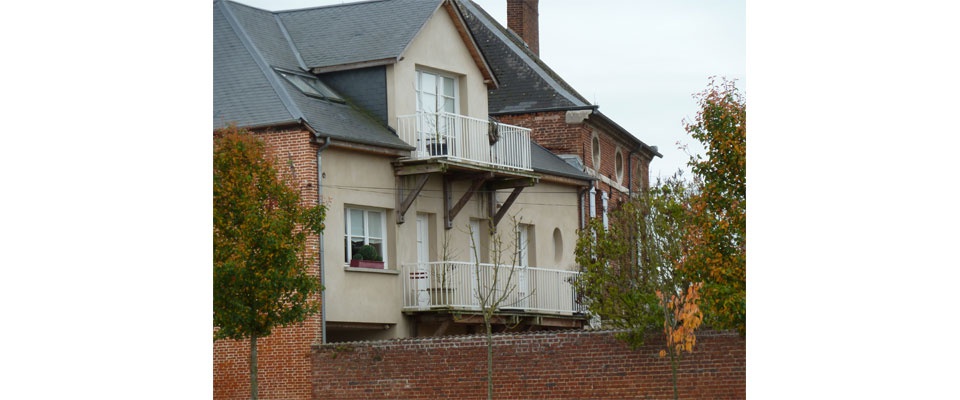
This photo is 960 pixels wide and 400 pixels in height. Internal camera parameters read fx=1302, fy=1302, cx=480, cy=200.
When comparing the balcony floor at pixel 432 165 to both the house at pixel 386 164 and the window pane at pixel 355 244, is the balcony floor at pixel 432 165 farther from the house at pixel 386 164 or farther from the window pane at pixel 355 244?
the window pane at pixel 355 244

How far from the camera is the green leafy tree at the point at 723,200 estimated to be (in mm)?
13109

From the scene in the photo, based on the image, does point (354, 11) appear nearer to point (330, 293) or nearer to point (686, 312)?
point (330, 293)

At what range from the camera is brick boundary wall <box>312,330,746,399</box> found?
14922mm

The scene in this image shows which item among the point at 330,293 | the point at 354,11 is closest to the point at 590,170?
the point at 354,11

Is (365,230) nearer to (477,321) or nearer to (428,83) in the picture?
(477,321)

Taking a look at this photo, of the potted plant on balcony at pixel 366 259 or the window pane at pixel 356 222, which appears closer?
the potted plant on balcony at pixel 366 259

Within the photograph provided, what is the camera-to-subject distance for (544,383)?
16.0m

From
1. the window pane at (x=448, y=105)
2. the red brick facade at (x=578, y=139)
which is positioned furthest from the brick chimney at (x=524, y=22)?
the window pane at (x=448, y=105)

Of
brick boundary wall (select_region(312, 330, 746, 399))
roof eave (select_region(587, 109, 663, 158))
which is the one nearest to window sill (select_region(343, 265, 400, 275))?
brick boundary wall (select_region(312, 330, 746, 399))

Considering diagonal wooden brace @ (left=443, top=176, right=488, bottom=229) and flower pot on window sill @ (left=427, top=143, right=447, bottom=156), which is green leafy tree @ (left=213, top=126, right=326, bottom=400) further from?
diagonal wooden brace @ (left=443, top=176, right=488, bottom=229)

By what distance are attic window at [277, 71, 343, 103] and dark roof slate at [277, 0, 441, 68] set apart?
399 millimetres

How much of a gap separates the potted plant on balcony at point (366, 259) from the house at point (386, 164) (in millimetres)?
26
